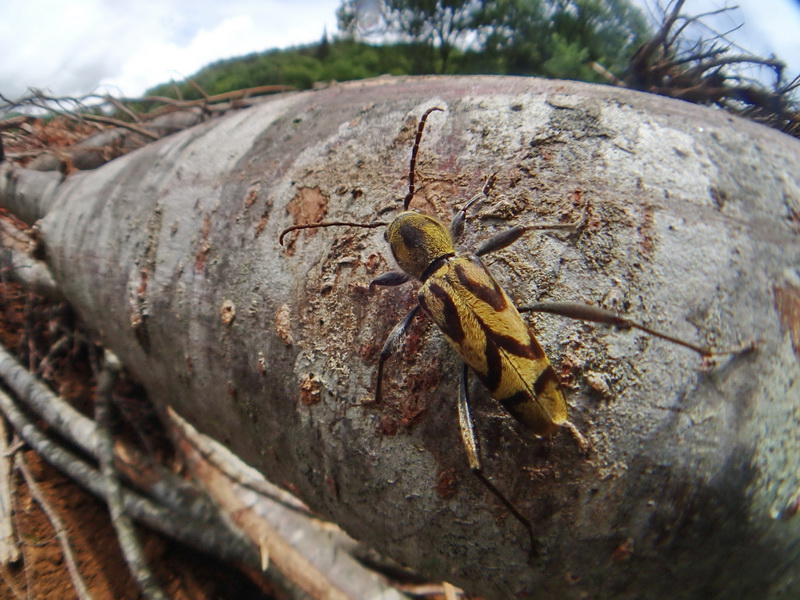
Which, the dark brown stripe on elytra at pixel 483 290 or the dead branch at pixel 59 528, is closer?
the dark brown stripe on elytra at pixel 483 290

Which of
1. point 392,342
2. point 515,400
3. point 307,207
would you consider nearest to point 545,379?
point 515,400

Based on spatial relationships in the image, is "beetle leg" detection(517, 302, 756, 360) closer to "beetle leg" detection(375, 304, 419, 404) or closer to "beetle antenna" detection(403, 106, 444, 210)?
"beetle leg" detection(375, 304, 419, 404)

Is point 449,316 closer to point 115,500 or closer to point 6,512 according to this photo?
point 115,500

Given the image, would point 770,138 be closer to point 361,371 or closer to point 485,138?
point 485,138

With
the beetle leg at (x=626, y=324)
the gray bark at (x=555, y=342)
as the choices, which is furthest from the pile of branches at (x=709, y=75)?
the beetle leg at (x=626, y=324)

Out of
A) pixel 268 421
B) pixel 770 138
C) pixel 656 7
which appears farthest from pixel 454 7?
pixel 268 421

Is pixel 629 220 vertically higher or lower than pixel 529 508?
higher

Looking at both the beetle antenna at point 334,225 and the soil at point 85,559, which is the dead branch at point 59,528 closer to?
the soil at point 85,559

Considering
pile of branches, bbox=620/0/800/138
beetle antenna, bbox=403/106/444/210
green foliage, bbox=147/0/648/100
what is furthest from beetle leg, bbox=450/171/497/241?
green foliage, bbox=147/0/648/100
